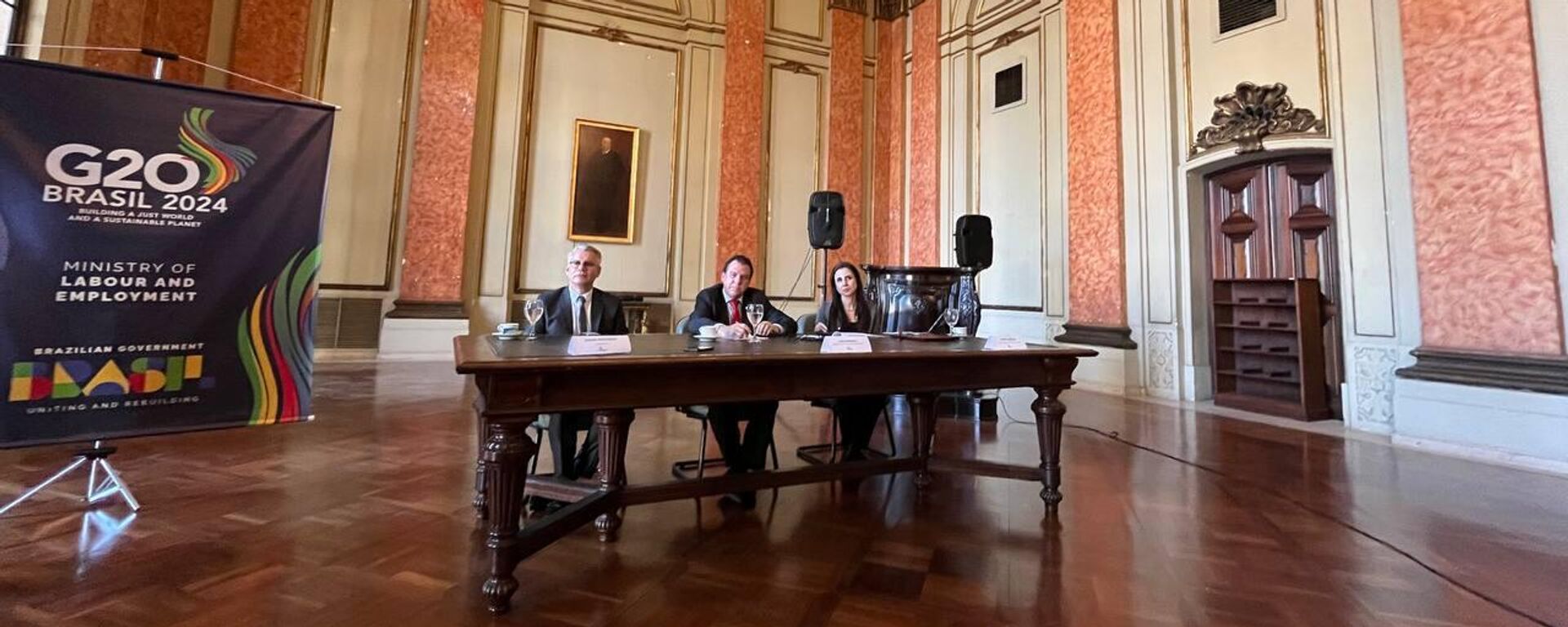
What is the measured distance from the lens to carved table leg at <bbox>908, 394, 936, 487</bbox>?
9.15ft

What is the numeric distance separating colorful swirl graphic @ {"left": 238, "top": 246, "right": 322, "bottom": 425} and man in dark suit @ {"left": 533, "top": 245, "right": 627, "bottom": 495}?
0.97 m

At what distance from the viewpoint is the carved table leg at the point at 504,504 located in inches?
61.6

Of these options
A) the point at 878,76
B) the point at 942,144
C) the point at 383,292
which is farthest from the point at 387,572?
the point at 878,76

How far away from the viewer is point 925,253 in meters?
8.36

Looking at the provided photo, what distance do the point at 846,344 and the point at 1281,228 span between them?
4772 millimetres

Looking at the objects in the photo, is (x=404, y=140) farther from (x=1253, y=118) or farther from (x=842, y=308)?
(x=1253, y=118)

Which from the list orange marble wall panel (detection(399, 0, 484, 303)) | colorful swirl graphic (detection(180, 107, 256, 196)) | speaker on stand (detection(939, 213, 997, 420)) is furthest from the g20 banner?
orange marble wall panel (detection(399, 0, 484, 303))

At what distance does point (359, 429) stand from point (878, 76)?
26.3 ft

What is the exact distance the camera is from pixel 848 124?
29.4 feet

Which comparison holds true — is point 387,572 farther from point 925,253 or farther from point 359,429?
point 925,253

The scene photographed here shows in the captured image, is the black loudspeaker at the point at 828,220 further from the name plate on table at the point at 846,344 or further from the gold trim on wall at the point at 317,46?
the gold trim on wall at the point at 317,46

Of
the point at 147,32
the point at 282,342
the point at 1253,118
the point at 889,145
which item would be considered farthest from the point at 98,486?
the point at 889,145

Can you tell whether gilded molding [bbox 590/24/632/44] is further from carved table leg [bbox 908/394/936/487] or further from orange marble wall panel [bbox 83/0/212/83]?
carved table leg [bbox 908/394/936/487]

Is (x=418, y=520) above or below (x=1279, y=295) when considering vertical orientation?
below
